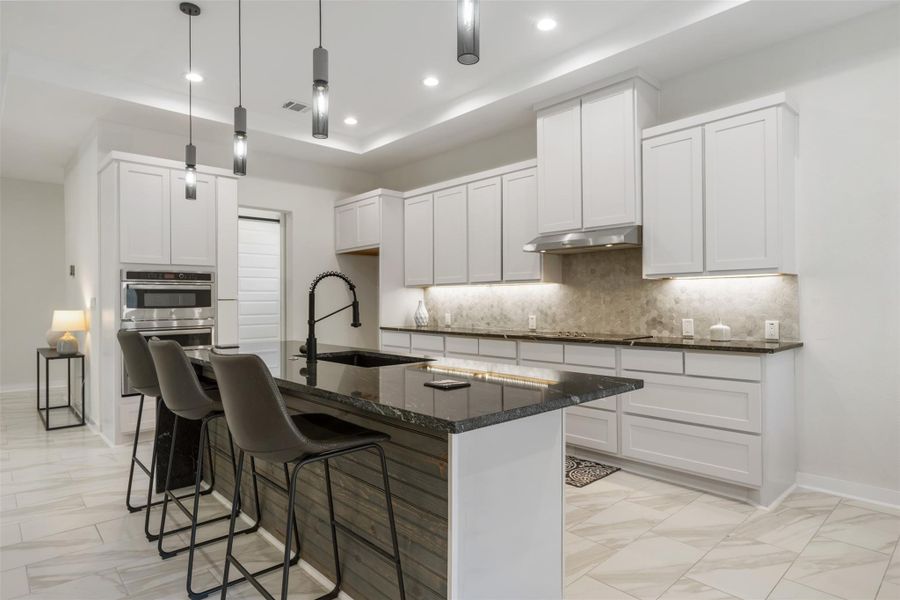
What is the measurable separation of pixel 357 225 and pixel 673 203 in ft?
12.0

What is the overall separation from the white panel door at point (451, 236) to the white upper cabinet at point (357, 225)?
2.48 ft

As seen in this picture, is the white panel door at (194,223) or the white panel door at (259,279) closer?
the white panel door at (194,223)

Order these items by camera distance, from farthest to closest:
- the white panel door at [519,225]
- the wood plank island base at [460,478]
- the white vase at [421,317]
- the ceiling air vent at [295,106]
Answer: the white vase at [421,317] → the ceiling air vent at [295,106] → the white panel door at [519,225] → the wood plank island base at [460,478]

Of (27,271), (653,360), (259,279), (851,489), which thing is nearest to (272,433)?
(653,360)

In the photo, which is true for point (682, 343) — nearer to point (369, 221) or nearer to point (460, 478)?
point (460, 478)

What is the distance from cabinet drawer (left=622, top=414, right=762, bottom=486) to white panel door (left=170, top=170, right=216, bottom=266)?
157 inches

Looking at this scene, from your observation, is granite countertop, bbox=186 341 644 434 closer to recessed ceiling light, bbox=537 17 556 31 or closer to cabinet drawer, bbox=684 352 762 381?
cabinet drawer, bbox=684 352 762 381

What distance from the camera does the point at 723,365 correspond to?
3.16 metres

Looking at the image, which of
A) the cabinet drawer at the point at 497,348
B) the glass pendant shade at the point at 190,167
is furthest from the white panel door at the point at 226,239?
the cabinet drawer at the point at 497,348

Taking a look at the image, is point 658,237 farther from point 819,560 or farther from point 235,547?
point 235,547

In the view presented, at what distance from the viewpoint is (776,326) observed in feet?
11.4

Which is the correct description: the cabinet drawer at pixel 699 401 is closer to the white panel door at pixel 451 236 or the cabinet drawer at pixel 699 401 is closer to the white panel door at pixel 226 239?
the white panel door at pixel 451 236

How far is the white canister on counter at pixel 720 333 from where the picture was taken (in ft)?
11.4

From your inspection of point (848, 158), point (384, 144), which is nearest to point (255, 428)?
point (848, 158)
